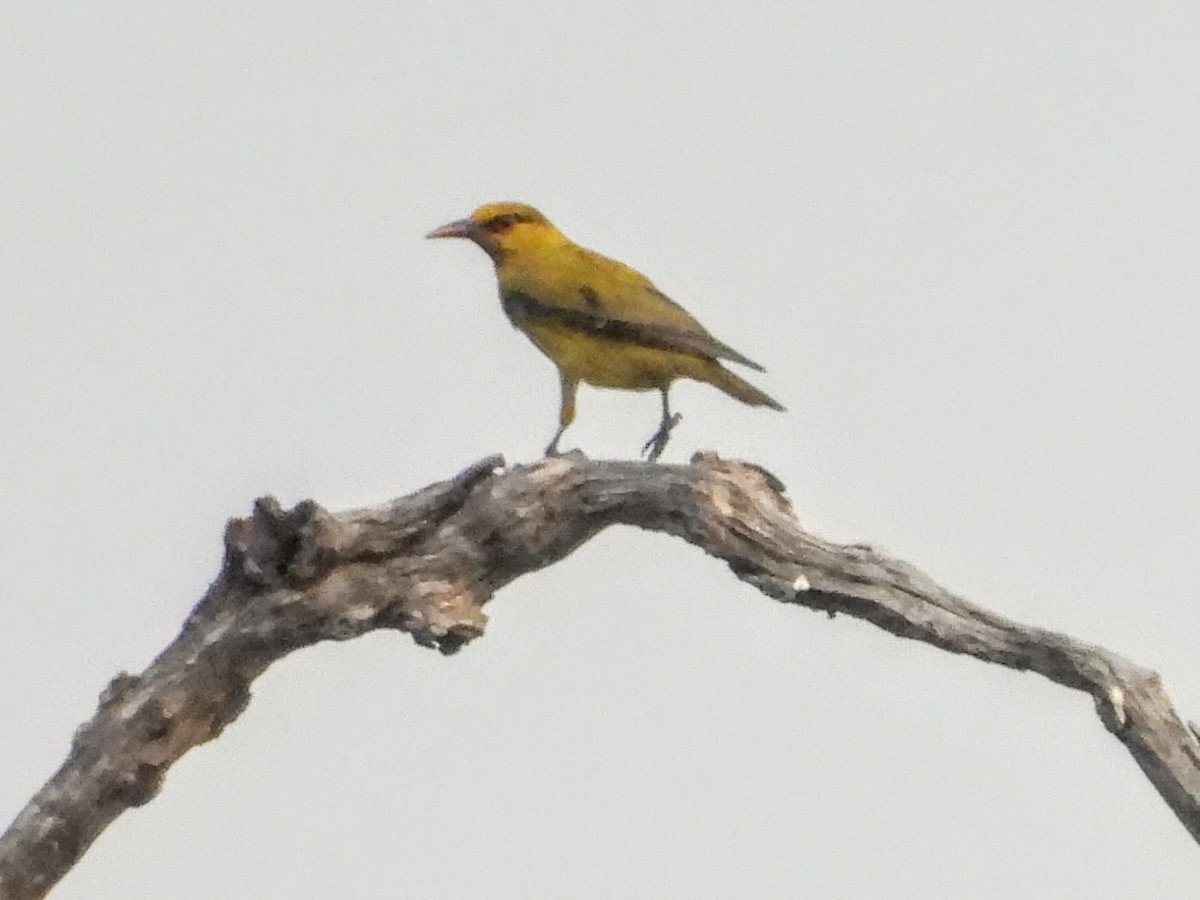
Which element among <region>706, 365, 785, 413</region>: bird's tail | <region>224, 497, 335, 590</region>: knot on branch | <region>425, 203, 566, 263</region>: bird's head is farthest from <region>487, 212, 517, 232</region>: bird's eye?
<region>224, 497, 335, 590</region>: knot on branch

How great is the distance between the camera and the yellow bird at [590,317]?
4.38 metres

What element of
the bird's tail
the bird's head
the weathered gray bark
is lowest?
the weathered gray bark

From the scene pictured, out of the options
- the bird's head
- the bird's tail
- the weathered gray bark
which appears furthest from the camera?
the bird's head

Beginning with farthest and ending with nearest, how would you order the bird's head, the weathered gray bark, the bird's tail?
the bird's head, the bird's tail, the weathered gray bark

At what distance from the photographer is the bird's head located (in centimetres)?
488

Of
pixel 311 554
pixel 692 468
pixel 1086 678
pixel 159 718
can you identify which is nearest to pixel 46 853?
pixel 159 718

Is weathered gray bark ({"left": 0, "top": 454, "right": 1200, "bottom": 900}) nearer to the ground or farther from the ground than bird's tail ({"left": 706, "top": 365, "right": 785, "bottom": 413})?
nearer to the ground

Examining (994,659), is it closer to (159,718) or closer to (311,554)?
(311,554)

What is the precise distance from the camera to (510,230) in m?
4.89

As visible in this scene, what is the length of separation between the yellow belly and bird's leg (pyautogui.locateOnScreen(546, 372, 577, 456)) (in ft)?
0.14

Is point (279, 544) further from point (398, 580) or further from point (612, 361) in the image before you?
point (612, 361)

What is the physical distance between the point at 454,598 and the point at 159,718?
29.9 inches

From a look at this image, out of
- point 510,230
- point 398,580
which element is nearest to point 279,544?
point 398,580

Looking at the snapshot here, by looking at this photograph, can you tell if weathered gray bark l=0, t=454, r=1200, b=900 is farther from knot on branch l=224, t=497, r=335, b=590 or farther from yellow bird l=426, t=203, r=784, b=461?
yellow bird l=426, t=203, r=784, b=461
